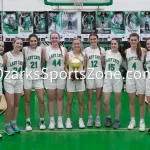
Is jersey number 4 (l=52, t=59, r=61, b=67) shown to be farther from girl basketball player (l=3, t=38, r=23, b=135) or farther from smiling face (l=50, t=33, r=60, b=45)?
girl basketball player (l=3, t=38, r=23, b=135)

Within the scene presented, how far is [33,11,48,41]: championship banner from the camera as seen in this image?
775cm

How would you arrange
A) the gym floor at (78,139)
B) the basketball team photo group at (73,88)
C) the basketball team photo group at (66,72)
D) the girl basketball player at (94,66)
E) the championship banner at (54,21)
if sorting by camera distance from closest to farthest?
the gym floor at (78,139)
the basketball team photo group at (73,88)
the basketball team photo group at (66,72)
the girl basketball player at (94,66)
the championship banner at (54,21)

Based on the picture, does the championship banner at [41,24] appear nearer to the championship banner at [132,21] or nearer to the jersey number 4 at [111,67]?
the championship banner at [132,21]

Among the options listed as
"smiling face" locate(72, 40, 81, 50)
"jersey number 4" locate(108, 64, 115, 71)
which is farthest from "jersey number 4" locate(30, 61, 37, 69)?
"jersey number 4" locate(108, 64, 115, 71)

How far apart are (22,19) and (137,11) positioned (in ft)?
9.82

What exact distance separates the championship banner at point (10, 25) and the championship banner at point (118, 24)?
250 centimetres

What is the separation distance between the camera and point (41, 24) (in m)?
7.78

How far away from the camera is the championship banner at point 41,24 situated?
775 cm

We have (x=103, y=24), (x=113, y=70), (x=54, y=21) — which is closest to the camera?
(x=113, y=70)

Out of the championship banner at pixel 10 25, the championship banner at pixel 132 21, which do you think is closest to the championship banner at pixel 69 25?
the championship banner at pixel 10 25

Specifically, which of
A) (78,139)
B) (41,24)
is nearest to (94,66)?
(78,139)

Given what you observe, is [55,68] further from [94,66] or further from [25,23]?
[25,23]

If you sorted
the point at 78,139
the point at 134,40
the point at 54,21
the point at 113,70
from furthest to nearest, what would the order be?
1. the point at 54,21
2. the point at 113,70
3. the point at 134,40
4. the point at 78,139

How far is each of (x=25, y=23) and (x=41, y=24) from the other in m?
0.41
